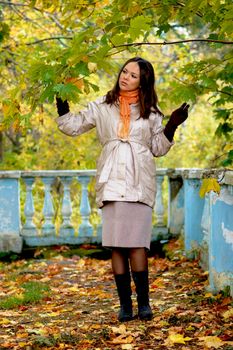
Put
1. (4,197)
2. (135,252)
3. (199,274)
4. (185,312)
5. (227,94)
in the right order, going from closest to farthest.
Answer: (135,252) → (185,312) → (227,94) → (199,274) → (4,197)

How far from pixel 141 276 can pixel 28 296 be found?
1.56 metres

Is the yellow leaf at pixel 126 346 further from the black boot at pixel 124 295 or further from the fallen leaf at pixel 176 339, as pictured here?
the black boot at pixel 124 295

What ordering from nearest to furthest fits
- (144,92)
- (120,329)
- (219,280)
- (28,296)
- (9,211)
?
(120,329)
(144,92)
(219,280)
(28,296)
(9,211)

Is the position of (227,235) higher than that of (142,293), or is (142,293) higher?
(227,235)

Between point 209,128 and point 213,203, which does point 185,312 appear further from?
point 209,128

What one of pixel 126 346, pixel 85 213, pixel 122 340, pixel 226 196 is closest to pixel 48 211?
pixel 85 213

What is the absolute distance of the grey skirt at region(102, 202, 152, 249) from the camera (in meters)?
4.64

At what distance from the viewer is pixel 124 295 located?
4793mm

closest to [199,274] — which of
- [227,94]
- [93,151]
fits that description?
[227,94]

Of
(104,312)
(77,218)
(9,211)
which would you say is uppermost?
(9,211)

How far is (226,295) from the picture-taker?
5352 mm

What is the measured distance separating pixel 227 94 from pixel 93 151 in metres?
9.27

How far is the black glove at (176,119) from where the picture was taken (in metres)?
4.57

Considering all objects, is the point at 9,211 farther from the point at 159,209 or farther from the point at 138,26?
the point at 138,26
